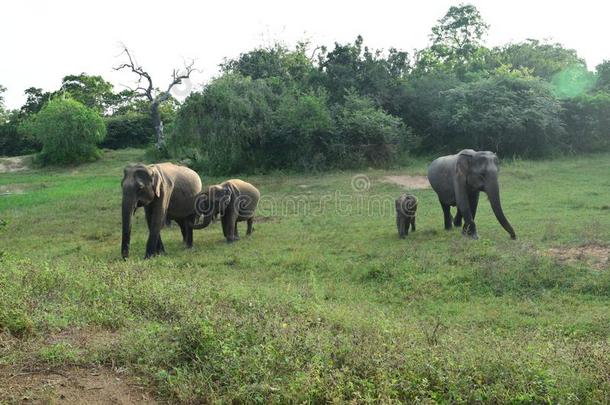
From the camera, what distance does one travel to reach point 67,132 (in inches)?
1457

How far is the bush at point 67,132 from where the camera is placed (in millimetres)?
37125

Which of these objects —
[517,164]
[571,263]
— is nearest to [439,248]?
[571,263]

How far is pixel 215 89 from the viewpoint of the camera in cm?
2741

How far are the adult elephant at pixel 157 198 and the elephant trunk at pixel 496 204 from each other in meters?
6.93

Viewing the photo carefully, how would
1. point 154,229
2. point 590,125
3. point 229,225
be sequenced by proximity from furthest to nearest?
point 590,125 → point 229,225 → point 154,229

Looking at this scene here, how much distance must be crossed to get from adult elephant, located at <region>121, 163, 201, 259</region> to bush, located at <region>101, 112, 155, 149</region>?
3506 centimetres

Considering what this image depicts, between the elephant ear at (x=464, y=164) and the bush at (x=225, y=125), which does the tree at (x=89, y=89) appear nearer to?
the bush at (x=225, y=125)

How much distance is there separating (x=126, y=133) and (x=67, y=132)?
445 inches

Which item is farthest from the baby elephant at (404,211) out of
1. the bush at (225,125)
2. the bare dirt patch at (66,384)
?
the bush at (225,125)

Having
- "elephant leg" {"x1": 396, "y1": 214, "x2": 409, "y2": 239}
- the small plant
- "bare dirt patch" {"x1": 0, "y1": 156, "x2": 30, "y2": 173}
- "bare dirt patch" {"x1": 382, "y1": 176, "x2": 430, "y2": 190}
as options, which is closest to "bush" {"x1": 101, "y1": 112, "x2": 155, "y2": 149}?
"bare dirt patch" {"x1": 0, "y1": 156, "x2": 30, "y2": 173}

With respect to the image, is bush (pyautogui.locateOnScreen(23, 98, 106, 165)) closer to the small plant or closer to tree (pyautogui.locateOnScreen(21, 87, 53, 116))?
tree (pyautogui.locateOnScreen(21, 87, 53, 116))

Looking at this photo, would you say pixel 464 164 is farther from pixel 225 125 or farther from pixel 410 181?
pixel 225 125

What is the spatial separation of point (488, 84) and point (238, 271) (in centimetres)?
2247

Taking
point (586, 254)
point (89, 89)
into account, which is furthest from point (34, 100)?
point (586, 254)
